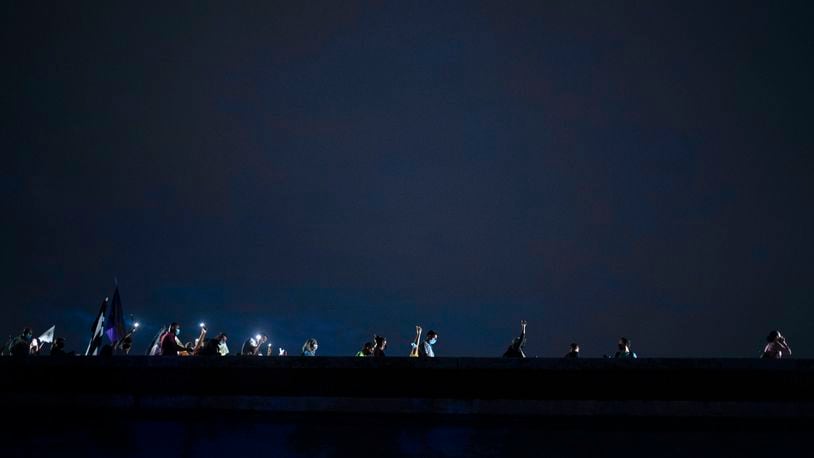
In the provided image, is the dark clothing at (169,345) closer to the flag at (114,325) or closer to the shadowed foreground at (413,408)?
the shadowed foreground at (413,408)

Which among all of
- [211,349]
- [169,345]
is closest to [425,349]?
[211,349]

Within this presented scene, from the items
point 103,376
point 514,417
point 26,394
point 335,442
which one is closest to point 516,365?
point 514,417

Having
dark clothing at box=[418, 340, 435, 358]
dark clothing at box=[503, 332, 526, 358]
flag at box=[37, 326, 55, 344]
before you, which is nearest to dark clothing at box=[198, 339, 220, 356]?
dark clothing at box=[418, 340, 435, 358]

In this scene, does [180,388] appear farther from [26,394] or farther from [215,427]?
[26,394]

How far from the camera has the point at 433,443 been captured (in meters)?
9.48

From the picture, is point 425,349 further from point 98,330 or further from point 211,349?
point 98,330

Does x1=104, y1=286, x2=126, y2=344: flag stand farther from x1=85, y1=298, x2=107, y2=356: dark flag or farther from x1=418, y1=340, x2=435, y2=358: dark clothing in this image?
x1=418, y1=340, x2=435, y2=358: dark clothing

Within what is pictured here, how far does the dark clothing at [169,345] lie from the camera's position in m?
12.5

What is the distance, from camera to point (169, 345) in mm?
12625

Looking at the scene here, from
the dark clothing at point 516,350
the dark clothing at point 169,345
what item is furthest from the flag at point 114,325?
the dark clothing at point 516,350

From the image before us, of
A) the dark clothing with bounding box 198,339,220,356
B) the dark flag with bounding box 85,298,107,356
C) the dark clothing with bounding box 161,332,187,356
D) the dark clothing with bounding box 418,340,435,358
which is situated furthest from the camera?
the dark flag with bounding box 85,298,107,356

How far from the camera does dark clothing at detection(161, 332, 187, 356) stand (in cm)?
1255

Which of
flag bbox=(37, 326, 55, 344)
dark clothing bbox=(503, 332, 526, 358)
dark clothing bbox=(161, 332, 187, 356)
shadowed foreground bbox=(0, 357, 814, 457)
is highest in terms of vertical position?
flag bbox=(37, 326, 55, 344)

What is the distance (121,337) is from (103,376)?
788 cm
